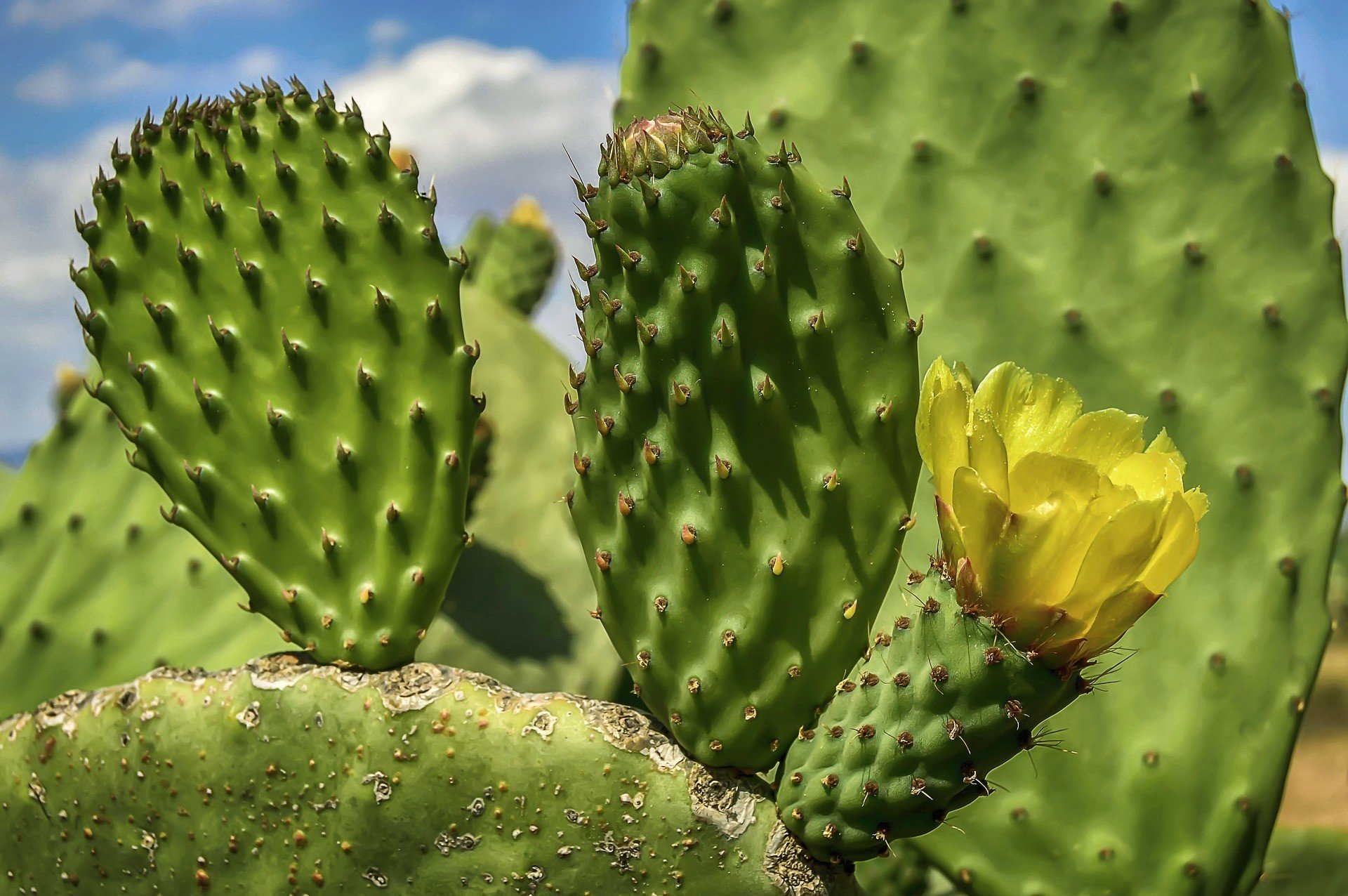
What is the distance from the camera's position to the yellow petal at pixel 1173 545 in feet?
2.50

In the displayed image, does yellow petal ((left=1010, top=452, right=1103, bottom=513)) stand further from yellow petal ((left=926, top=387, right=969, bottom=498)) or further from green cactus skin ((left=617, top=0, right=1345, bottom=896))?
green cactus skin ((left=617, top=0, right=1345, bottom=896))

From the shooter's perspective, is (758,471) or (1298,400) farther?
(1298,400)

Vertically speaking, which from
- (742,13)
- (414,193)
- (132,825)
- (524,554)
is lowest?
(132,825)

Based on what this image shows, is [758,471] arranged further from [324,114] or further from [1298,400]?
[1298,400]

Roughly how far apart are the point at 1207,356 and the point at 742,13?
68 centimetres

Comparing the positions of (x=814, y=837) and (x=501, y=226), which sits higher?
(x=501, y=226)

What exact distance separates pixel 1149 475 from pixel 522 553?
180 centimetres

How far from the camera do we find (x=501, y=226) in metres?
3.48

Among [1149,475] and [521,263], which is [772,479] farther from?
[521,263]

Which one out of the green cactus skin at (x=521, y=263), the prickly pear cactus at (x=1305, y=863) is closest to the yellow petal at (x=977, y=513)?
the prickly pear cactus at (x=1305, y=863)

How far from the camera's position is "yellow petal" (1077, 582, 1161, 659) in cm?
77

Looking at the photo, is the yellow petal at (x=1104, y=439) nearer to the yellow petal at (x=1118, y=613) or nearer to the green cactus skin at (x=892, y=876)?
the yellow petal at (x=1118, y=613)

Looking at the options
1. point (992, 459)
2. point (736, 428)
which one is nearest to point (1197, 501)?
point (992, 459)

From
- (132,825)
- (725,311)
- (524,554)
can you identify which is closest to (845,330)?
(725,311)
